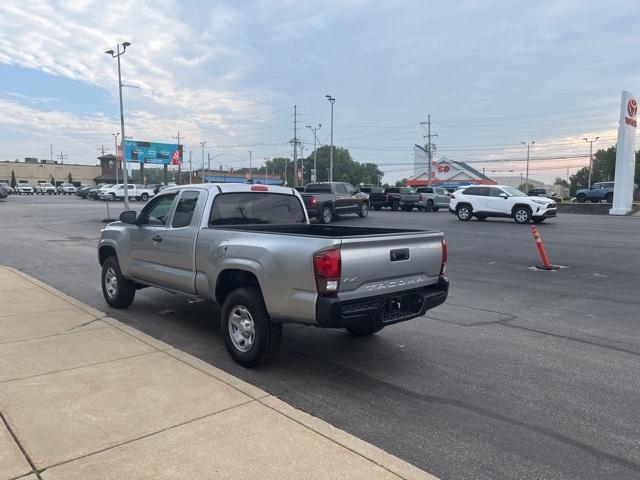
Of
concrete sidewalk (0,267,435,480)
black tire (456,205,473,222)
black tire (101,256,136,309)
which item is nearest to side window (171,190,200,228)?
concrete sidewalk (0,267,435,480)

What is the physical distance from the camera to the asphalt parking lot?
11.2 ft

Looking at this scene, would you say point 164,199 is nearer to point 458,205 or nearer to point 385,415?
point 385,415

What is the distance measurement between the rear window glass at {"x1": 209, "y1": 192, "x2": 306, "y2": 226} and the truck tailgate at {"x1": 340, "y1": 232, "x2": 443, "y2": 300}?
6.77 ft

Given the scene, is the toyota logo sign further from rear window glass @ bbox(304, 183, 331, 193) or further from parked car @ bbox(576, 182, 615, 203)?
rear window glass @ bbox(304, 183, 331, 193)

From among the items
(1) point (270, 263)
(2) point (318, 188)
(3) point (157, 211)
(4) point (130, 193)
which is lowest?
(4) point (130, 193)

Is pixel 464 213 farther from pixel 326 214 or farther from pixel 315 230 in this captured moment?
pixel 315 230

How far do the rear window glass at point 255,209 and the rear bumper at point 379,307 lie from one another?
7.04 ft

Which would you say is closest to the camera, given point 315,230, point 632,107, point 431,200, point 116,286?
point 315,230

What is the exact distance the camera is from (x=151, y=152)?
75.8 m

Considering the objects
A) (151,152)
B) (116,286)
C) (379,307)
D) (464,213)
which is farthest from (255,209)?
(151,152)

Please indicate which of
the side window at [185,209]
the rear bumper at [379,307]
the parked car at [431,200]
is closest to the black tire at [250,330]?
the rear bumper at [379,307]

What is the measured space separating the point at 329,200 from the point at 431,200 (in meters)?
12.6

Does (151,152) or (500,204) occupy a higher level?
(151,152)

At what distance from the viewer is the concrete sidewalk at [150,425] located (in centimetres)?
301
